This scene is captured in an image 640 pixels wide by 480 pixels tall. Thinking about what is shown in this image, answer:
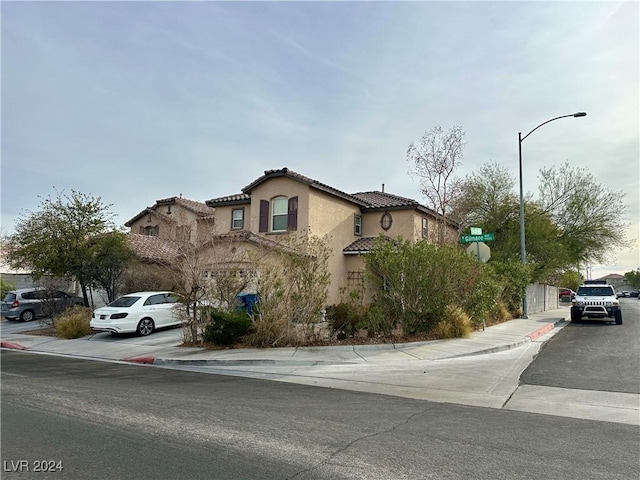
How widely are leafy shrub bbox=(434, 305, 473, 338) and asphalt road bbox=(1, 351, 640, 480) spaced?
6.70 metres

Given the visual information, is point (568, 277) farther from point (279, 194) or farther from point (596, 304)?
point (279, 194)

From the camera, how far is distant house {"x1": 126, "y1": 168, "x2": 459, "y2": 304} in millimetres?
22047

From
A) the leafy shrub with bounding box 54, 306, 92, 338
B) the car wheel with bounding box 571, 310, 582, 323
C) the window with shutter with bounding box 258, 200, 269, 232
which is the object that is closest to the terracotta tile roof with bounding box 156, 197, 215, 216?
the window with shutter with bounding box 258, 200, 269, 232

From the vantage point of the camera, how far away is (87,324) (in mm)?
17500

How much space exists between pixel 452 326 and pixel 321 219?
32.9ft

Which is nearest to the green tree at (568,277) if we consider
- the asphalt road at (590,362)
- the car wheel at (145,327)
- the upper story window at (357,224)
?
the upper story window at (357,224)

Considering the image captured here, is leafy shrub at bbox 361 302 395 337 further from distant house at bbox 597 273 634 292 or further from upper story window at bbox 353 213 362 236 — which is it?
distant house at bbox 597 273 634 292

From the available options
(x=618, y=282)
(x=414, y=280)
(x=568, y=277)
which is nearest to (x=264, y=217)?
(x=414, y=280)

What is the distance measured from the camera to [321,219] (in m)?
22.7

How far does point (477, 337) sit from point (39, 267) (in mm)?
17669

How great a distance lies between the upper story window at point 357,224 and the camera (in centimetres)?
2545

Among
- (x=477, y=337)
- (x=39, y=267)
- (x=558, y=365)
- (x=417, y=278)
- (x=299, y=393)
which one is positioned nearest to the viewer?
(x=299, y=393)

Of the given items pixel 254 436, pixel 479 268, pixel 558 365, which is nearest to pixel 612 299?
pixel 479 268

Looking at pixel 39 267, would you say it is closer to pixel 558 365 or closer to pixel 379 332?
pixel 379 332
